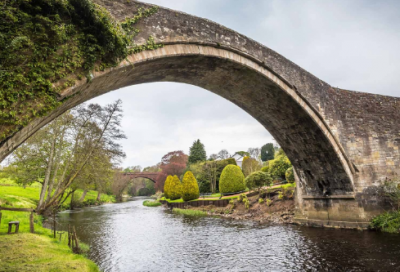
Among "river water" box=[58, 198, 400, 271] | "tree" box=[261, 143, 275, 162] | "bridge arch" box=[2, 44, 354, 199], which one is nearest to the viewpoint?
"bridge arch" box=[2, 44, 354, 199]

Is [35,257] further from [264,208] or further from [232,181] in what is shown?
[232,181]

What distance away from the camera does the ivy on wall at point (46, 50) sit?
15.2 feet

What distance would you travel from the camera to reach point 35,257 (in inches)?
248

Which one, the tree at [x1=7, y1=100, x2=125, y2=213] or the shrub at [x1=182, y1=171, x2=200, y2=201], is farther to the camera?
the shrub at [x1=182, y1=171, x2=200, y2=201]

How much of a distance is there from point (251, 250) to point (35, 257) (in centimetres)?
628

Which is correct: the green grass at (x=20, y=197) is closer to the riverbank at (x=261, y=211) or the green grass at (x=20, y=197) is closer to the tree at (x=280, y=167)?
the riverbank at (x=261, y=211)

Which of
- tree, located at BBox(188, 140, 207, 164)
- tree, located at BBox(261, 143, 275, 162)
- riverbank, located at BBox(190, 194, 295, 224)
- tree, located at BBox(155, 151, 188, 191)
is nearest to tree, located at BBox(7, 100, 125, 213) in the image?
riverbank, located at BBox(190, 194, 295, 224)

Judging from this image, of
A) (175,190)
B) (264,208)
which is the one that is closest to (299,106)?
(264,208)

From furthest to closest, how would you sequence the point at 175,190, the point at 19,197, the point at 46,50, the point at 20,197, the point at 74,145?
the point at 175,190 < the point at 20,197 < the point at 19,197 < the point at 74,145 < the point at 46,50

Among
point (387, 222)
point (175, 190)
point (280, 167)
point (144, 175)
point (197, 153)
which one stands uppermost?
point (197, 153)

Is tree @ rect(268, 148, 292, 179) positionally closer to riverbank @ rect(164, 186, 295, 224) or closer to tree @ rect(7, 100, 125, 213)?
riverbank @ rect(164, 186, 295, 224)

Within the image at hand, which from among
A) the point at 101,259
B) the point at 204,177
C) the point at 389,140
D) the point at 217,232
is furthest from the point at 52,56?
the point at 204,177

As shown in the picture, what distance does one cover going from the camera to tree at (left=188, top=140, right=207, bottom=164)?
144 feet

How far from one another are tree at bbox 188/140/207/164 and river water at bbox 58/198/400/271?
103 ft
